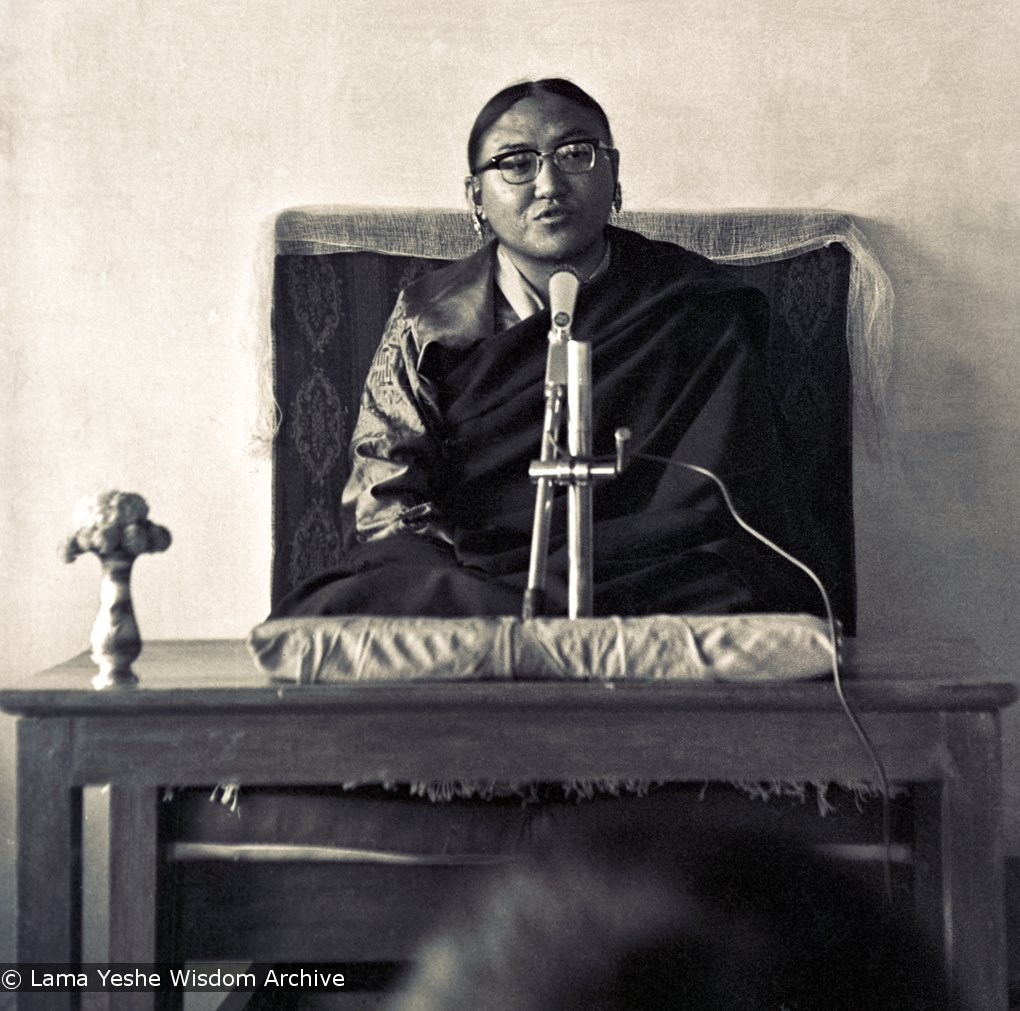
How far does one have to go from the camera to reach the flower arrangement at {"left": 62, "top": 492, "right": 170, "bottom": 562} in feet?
5.20

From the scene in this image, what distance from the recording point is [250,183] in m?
2.50

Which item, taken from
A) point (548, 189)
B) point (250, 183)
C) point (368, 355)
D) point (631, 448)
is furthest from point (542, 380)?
point (250, 183)

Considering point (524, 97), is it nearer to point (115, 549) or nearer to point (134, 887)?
point (115, 549)

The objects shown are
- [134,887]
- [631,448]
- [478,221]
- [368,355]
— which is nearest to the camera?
[134,887]

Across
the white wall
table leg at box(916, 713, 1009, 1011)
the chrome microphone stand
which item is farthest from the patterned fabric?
table leg at box(916, 713, 1009, 1011)

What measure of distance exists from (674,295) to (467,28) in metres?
0.70

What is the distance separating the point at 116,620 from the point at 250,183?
114 cm

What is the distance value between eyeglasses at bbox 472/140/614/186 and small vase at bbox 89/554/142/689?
915mm

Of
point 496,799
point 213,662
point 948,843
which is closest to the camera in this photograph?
point 948,843

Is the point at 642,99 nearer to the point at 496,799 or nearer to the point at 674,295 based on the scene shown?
the point at 674,295

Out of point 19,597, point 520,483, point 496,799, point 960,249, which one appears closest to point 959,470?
point 960,249

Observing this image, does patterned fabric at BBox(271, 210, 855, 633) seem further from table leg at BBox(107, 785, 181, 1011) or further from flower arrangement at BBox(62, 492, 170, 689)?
table leg at BBox(107, 785, 181, 1011)

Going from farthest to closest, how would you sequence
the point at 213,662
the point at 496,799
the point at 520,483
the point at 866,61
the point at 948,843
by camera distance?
1. the point at 866,61
2. the point at 520,483
3. the point at 213,662
4. the point at 496,799
5. the point at 948,843

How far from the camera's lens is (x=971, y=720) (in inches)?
55.0
